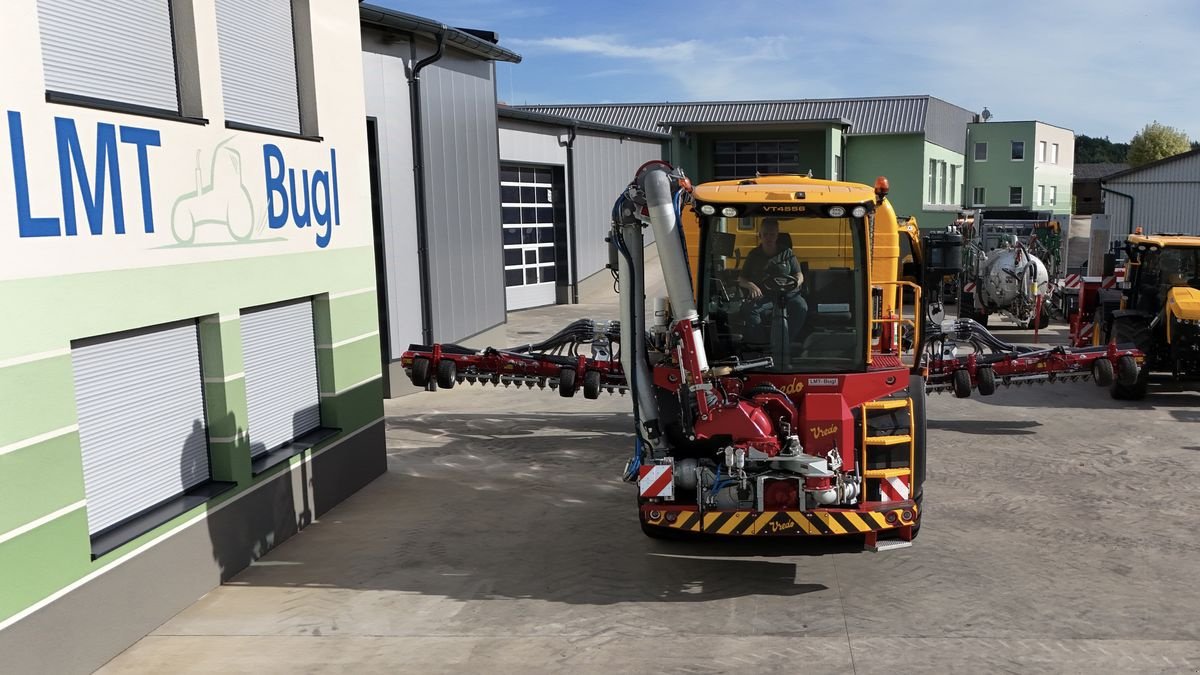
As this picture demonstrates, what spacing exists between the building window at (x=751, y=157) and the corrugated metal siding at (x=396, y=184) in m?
22.7

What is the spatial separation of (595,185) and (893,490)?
21472 mm

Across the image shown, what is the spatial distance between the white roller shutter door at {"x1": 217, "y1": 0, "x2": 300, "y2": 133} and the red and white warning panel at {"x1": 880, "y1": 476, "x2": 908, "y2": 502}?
5591 millimetres

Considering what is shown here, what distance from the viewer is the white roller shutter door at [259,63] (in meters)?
7.62

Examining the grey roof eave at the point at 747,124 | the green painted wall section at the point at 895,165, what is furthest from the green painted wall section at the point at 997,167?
the grey roof eave at the point at 747,124

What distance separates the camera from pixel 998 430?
12.0 m

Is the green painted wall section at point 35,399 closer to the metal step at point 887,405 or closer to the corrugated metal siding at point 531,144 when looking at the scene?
the metal step at point 887,405

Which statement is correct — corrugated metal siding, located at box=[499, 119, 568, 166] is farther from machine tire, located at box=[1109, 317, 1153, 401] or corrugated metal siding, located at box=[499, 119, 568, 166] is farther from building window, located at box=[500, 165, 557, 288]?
machine tire, located at box=[1109, 317, 1153, 401]

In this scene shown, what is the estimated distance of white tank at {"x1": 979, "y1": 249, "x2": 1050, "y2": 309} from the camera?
19875 millimetres

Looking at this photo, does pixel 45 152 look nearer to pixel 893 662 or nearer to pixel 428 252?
pixel 893 662

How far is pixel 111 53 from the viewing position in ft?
20.6

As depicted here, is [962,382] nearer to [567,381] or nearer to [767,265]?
[567,381]

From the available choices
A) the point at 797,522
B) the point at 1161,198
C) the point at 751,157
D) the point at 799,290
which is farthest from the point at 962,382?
the point at 751,157

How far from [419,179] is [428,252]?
43.7 inches

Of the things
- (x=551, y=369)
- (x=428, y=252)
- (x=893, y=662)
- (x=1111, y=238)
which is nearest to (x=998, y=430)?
(x=551, y=369)
